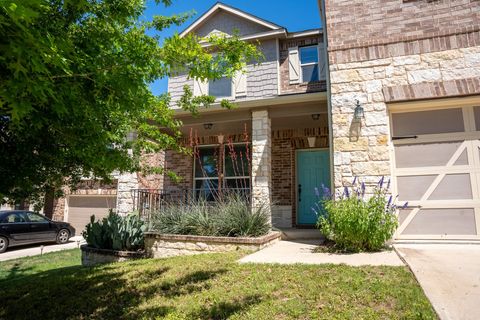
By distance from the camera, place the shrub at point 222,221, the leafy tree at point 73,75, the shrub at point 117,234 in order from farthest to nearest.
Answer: the shrub at point 117,234 → the shrub at point 222,221 → the leafy tree at point 73,75

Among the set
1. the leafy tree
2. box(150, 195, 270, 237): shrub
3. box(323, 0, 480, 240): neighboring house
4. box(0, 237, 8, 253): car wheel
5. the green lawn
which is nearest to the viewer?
the leafy tree

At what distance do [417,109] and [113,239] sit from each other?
245 inches

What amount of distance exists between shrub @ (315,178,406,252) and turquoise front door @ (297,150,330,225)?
426 centimetres

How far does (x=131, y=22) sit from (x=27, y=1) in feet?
8.12

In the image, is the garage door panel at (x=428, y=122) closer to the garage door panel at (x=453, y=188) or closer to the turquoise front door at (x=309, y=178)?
the garage door panel at (x=453, y=188)

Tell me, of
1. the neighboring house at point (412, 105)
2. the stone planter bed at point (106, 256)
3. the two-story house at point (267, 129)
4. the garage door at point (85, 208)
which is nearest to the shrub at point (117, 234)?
the stone planter bed at point (106, 256)

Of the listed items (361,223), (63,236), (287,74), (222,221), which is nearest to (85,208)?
(63,236)

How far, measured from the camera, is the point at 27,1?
145cm

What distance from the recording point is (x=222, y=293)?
3133 millimetres

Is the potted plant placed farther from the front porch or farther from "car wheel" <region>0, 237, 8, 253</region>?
"car wheel" <region>0, 237, 8, 253</region>

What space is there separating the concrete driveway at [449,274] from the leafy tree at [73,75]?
8.89 feet

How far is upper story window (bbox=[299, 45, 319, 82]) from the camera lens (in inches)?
417

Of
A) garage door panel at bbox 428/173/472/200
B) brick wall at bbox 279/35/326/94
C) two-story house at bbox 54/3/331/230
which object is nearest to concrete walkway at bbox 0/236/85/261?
two-story house at bbox 54/3/331/230

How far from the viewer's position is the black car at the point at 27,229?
9.88m
